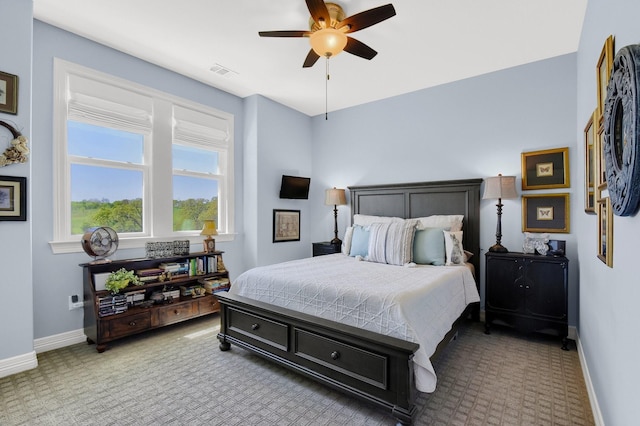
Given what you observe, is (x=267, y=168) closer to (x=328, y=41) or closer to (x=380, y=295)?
(x=328, y=41)

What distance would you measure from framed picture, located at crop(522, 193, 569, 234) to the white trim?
16.1ft

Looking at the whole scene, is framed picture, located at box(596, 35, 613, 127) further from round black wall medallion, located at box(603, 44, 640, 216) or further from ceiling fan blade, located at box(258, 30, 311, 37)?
ceiling fan blade, located at box(258, 30, 311, 37)

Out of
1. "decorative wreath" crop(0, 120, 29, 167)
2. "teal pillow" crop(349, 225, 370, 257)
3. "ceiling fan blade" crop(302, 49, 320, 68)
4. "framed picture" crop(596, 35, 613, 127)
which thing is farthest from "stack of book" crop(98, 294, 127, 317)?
"framed picture" crop(596, 35, 613, 127)

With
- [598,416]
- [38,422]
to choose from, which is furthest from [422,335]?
[38,422]

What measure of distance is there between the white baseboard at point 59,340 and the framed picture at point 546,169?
5009 millimetres

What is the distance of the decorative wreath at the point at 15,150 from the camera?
238 centimetres

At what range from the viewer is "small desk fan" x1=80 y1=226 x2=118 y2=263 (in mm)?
2881

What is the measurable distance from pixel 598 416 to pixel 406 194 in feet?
9.69

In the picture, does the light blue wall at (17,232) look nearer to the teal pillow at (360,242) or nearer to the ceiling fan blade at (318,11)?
the ceiling fan blade at (318,11)

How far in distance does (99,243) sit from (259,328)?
70.9 inches

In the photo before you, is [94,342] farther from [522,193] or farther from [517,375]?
[522,193]

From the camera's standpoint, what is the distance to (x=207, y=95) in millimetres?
4227

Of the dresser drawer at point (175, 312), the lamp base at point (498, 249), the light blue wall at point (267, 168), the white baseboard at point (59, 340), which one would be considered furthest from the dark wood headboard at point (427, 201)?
the white baseboard at point (59, 340)

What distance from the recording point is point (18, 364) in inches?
95.6
